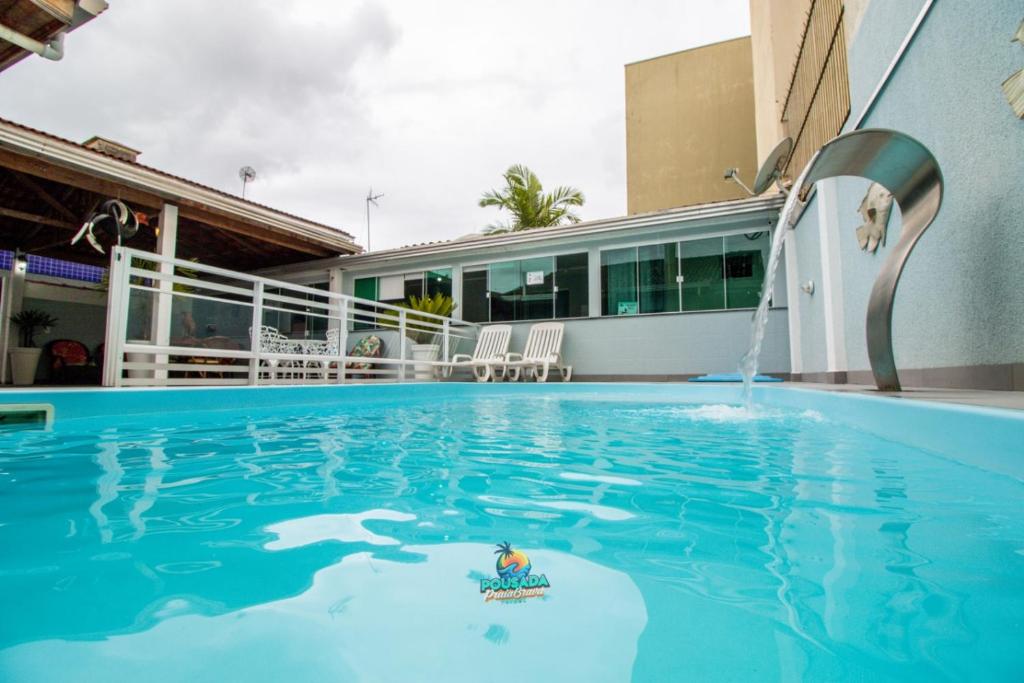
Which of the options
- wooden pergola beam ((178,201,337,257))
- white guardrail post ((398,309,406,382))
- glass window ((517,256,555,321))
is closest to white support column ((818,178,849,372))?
glass window ((517,256,555,321))

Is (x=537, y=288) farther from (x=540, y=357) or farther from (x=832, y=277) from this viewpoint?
(x=832, y=277)

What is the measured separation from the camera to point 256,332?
5.09 metres

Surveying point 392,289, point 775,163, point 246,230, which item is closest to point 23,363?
point 246,230

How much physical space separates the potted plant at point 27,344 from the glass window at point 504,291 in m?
6.96

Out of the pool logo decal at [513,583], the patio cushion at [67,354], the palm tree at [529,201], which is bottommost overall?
the pool logo decal at [513,583]

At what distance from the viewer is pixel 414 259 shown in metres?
10.1

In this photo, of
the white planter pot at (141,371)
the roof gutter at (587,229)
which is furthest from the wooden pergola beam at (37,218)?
the roof gutter at (587,229)

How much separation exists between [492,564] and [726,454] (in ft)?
5.13

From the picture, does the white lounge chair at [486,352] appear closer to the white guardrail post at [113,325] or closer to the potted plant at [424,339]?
the potted plant at [424,339]

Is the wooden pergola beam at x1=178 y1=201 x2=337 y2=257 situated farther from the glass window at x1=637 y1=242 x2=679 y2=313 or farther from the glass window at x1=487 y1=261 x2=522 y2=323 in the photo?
the glass window at x1=637 y1=242 x2=679 y2=313

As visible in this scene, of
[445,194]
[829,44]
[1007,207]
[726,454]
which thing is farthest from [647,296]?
[445,194]

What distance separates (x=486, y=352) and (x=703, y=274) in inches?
153

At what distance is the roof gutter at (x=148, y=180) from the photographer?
5277 millimetres

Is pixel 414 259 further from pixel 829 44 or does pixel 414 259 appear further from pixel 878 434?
pixel 878 434
